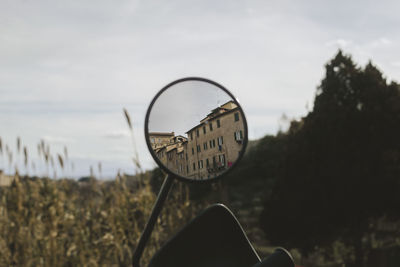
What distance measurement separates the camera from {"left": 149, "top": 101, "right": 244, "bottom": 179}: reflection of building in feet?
3.31

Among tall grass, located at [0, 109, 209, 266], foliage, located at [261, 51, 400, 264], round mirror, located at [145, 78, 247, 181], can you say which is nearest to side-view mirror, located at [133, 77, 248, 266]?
round mirror, located at [145, 78, 247, 181]

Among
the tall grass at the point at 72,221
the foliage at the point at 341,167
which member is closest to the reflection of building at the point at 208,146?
the tall grass at the point at 72,221

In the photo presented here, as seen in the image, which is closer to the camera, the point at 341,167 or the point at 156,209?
the point at 156,209

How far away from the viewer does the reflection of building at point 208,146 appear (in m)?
1.01

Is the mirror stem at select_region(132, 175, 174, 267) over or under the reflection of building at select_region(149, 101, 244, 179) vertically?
under

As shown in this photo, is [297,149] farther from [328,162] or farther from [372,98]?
[372,98]

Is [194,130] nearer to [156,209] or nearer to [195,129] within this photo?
[195,129]

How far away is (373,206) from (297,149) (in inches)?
44.2

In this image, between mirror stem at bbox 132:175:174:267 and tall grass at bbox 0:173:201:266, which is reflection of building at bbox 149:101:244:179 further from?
tall grass at bbox 0:173:201:266

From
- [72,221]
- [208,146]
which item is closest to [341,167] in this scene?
[72,221]

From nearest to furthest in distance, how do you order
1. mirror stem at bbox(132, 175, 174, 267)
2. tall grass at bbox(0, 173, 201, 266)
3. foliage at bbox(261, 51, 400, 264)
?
mirror stem at bbox(132, 175, 174, 267), tall grass at bbox(0, 173, 201, 266), foliage at bbox(261, 51, 400, 264)

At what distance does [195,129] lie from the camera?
1.01m

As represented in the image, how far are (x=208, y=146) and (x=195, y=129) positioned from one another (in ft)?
0.19

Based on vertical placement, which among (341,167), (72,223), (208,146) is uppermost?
(208,146)
